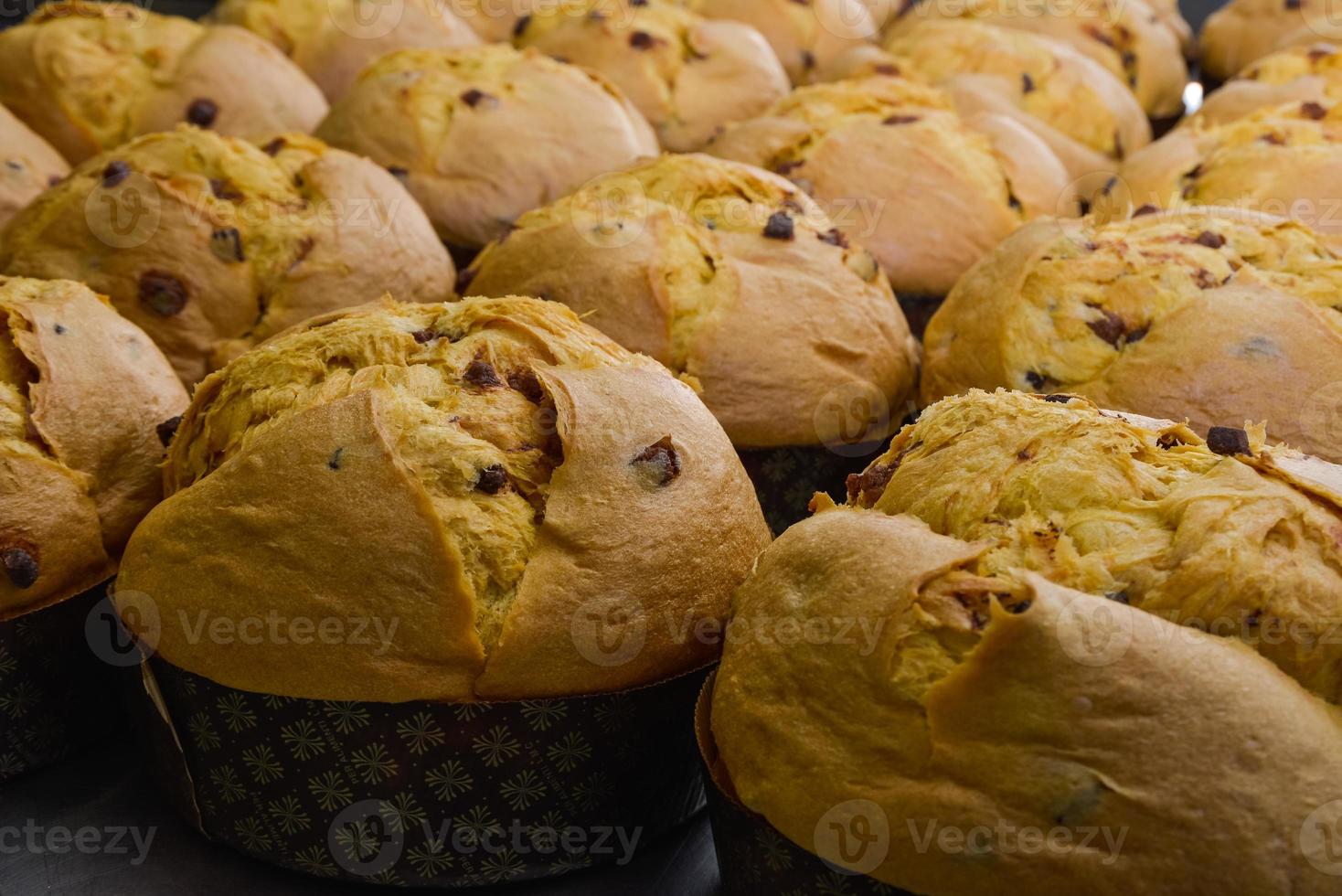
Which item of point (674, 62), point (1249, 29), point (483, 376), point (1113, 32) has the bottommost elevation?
point (1249, 29)

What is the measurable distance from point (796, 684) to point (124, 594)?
3.39 feet

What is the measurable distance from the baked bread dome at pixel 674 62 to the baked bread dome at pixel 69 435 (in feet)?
7.12

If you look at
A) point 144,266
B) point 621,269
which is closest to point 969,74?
point 621,269

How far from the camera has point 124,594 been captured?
6.12 feet

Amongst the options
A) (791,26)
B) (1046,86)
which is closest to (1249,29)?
(1046,86)

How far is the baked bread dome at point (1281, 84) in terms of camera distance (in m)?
3.92

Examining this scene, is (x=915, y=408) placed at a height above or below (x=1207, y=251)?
below

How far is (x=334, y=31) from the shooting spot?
4172mm

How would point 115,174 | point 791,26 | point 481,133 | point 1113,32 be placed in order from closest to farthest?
1. point 115,174
2. point 481,133
3. point 791,26
4. point 1113,32

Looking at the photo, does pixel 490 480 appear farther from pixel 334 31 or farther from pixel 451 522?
pixel 334 31

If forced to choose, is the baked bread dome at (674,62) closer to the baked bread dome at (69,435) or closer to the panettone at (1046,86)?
the panettone at (1046,86)

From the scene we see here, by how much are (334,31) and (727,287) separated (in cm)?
227

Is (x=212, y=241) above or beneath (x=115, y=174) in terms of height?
beneath

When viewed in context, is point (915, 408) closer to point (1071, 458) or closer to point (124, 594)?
point (1071, 458)
